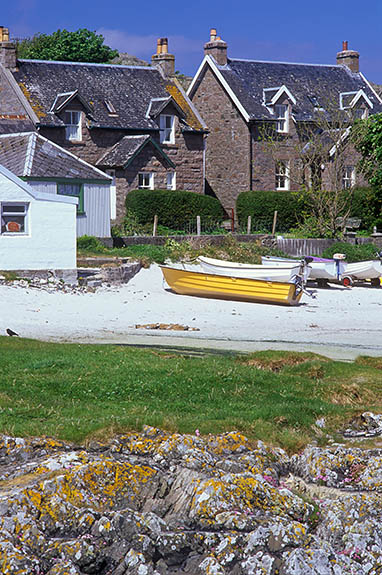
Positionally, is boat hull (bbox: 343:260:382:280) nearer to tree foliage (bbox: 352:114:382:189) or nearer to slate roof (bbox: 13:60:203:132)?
tree foliage (bbox: 352:114:382:189)

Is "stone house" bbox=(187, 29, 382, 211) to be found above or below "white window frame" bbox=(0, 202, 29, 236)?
above

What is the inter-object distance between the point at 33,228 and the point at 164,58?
26763 mm

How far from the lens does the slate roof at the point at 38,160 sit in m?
38.0

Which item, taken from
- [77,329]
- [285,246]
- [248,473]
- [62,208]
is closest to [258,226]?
[285,246]

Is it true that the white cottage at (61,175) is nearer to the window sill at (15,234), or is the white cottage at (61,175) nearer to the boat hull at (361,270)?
the window sill at (15,234)

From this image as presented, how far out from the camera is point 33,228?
103ft

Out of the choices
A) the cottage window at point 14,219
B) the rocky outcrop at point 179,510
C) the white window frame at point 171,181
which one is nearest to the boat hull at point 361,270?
the cottage window at point 14,219

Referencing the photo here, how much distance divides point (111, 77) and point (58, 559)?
47440mm

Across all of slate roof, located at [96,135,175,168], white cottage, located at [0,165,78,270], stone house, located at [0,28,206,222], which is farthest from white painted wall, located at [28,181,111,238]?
white cottage, located at [0,165,78,270]

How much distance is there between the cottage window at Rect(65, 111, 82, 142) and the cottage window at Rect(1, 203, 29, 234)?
1775 cm

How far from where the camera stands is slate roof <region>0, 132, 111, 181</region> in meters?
38.0

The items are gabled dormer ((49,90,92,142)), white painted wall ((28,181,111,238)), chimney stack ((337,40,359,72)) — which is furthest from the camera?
chimney stack ((337,40,359,72))

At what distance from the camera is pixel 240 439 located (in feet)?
35.5

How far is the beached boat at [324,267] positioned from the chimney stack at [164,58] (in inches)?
903
